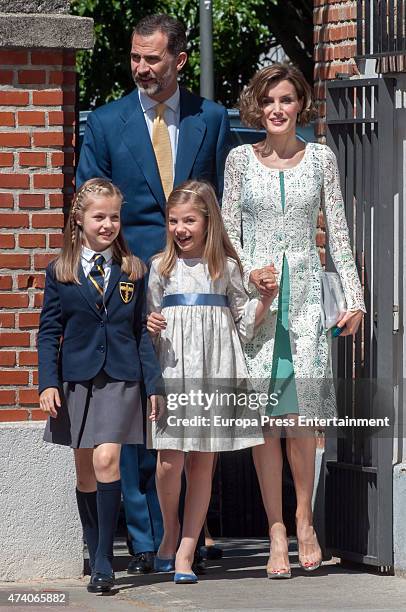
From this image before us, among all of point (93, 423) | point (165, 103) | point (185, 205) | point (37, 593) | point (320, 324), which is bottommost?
point (37, 593)

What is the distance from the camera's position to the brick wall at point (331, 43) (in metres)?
7.37

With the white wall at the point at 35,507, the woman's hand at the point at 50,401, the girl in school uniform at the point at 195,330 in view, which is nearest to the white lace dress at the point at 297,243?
the girl in school uniform at the point at 195,330

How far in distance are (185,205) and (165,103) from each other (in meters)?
0.65

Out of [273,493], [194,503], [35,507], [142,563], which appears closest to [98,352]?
[194,503]

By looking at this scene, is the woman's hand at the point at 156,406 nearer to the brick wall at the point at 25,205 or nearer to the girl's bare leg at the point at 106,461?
the girl's bare leg at the point at 106,461

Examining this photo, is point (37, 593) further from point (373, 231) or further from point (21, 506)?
point (373, 231)

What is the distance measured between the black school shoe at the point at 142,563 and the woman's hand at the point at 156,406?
83cm

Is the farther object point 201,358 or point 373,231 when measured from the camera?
point 373,231

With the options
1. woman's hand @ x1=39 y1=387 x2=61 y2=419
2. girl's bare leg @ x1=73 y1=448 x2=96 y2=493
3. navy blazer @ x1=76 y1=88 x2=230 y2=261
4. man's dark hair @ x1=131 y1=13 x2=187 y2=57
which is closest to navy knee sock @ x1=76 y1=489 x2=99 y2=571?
girl's bare leg @ x1=73 y1=448 x2=96 y2=493

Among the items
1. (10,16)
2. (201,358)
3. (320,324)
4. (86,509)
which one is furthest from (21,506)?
(10,16)

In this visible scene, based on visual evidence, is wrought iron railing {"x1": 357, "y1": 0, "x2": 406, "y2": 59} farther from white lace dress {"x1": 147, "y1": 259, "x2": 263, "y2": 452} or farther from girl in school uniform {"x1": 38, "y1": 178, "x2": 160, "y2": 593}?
girl in school uniform {"x1": 38, "y1": 178, "x2": 160, "y2": 593}

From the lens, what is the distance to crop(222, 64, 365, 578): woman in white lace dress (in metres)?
6.55

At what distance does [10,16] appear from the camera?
6.65 meters

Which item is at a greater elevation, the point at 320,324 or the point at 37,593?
the point at 320,324
